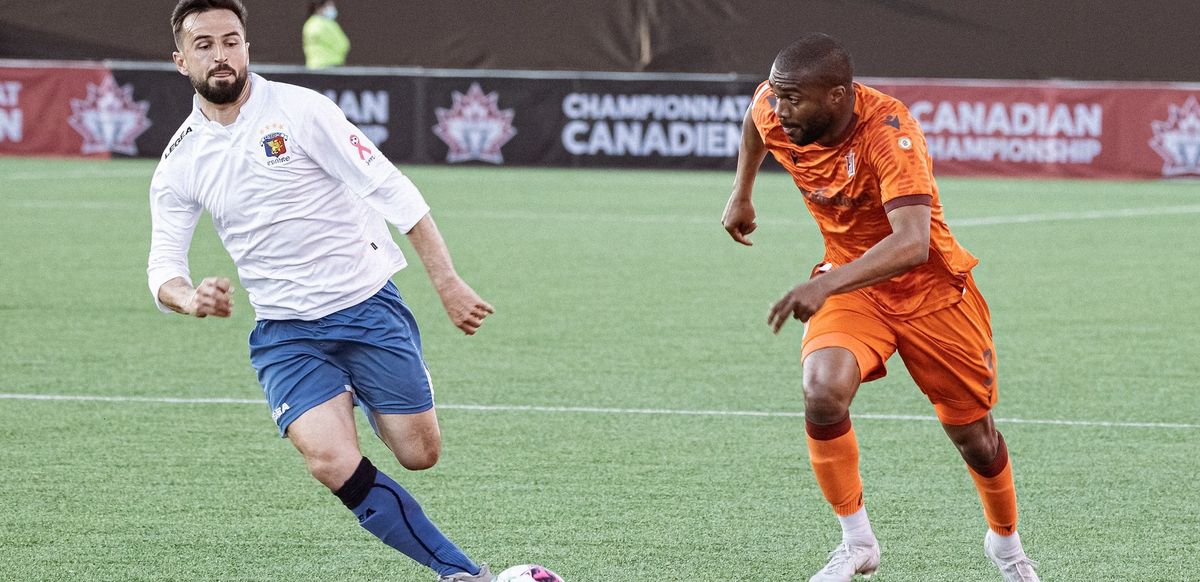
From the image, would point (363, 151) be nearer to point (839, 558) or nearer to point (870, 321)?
point (870, 321)

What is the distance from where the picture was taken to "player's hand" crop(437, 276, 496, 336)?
14.1 ft

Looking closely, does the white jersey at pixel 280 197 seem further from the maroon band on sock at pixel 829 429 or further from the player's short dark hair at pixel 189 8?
the maroon band on sock at pixel 829 429

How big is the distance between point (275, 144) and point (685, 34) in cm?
2423

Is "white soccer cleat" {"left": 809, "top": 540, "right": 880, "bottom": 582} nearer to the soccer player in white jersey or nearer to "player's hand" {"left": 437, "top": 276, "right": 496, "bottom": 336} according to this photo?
the soccer player in white jersey

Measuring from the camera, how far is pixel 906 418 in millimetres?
7309

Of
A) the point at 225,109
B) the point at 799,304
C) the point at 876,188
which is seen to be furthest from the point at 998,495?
the point at 225,109

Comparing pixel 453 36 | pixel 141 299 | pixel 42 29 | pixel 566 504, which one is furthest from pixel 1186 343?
pixel 42 29

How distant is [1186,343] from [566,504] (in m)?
5.01

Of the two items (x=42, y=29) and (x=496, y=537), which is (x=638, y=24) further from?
(x=496, y=537)

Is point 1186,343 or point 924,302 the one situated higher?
point 924,302

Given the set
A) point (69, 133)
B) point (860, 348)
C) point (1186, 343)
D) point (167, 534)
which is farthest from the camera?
point (69, 133)

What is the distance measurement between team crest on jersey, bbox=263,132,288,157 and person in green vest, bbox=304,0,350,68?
2202 centimetres

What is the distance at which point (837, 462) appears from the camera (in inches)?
191

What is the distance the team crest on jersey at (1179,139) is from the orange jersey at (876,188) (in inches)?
682
